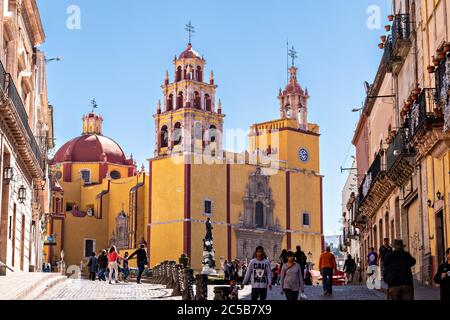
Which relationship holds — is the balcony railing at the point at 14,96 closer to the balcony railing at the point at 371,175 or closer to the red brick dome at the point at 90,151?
the balcony railing at the point at 371,175

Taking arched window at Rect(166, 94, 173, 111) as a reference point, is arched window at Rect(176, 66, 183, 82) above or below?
above

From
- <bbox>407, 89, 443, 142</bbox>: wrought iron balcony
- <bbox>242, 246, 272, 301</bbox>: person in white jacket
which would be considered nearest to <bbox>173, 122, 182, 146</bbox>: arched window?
<bbox>407, 89, 443, 142</bbox>: wrought iron balcony

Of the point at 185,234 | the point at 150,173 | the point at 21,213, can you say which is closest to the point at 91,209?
the point at 150,173

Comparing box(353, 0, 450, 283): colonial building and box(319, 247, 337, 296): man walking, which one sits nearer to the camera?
box(353, 0, 450, 283): colonial building

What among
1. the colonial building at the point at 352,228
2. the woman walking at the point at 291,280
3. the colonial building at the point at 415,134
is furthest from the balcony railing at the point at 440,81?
the colonial building at the point at 352,228

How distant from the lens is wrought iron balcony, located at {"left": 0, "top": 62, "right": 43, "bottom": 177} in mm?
20484

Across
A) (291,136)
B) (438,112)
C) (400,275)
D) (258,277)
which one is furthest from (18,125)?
(291,136)

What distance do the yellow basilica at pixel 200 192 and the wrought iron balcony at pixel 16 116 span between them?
35926 millimetres

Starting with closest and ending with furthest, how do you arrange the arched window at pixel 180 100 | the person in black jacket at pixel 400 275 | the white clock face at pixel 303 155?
the person in black jacket at pixel 400 275, the arched window at pixel 180 100, the white clock face at pixel 303 155

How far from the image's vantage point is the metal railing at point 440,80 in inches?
662

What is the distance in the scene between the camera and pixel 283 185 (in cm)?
6994

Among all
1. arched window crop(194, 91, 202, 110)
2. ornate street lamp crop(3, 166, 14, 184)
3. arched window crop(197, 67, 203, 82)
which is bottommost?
ornate street lamp crop(3, 166, 14, 184)

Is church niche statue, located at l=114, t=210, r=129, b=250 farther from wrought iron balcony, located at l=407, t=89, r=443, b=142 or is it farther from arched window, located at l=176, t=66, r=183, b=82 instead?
wrought iron balcony, located at l=407, t=89, r=443, b=142

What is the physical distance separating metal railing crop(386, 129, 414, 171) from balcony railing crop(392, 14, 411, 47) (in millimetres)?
2546
